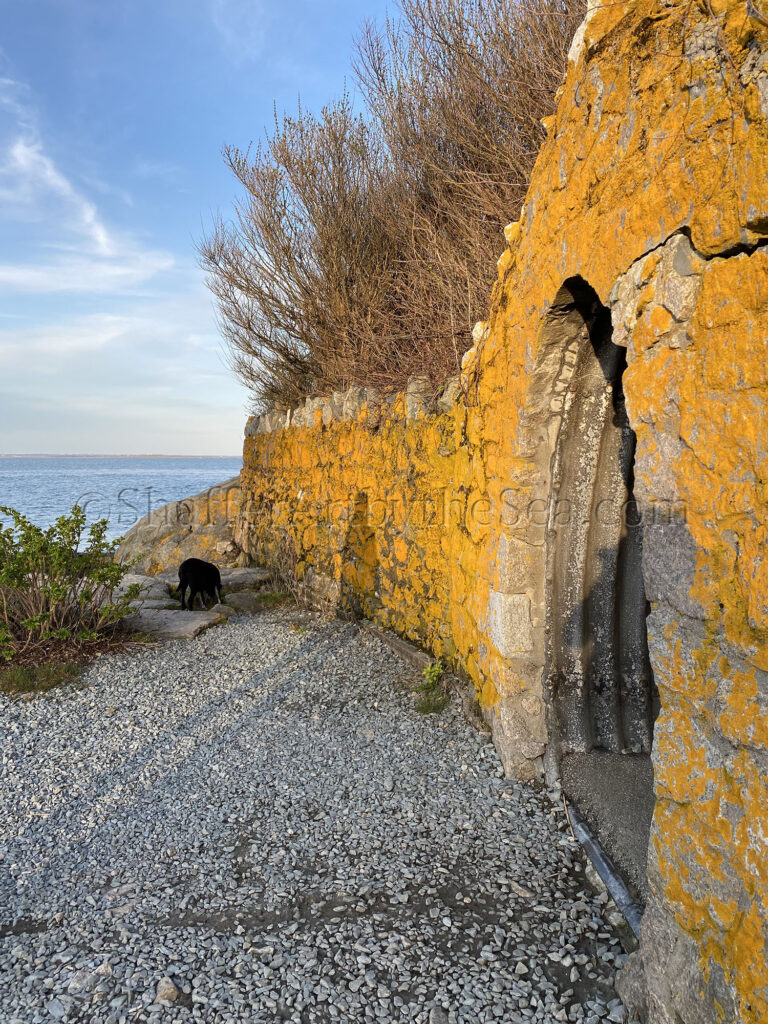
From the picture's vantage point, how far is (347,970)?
225 centimetres

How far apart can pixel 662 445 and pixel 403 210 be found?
20.1 feet

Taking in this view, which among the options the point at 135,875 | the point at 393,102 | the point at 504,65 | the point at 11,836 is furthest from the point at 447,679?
the point at 393,102

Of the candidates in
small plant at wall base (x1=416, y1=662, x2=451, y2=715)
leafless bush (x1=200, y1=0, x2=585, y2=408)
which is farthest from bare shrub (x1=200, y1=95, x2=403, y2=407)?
small plant at wall base (x1=416, y1=662, x2=451, y2=715)

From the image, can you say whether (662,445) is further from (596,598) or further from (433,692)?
(433,692)

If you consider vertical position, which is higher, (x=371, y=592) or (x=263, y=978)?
(x=371, y=592)

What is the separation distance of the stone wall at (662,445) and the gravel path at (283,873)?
1.44ft

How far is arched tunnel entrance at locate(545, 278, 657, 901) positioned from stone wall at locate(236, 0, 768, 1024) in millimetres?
15

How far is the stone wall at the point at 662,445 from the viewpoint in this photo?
1.60 meters

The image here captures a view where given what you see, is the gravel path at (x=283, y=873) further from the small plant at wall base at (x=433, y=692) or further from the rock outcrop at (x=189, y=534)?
the rock outcrop at (x=189, y=534)

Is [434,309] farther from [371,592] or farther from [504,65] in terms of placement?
[371,592]

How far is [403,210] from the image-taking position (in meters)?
7.18

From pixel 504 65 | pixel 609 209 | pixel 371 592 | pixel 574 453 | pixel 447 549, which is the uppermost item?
pixel 504 65

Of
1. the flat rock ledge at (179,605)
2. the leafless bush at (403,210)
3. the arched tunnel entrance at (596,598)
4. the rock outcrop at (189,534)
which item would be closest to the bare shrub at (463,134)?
the leafless bush at (403,210)

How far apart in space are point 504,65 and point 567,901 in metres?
6.75
